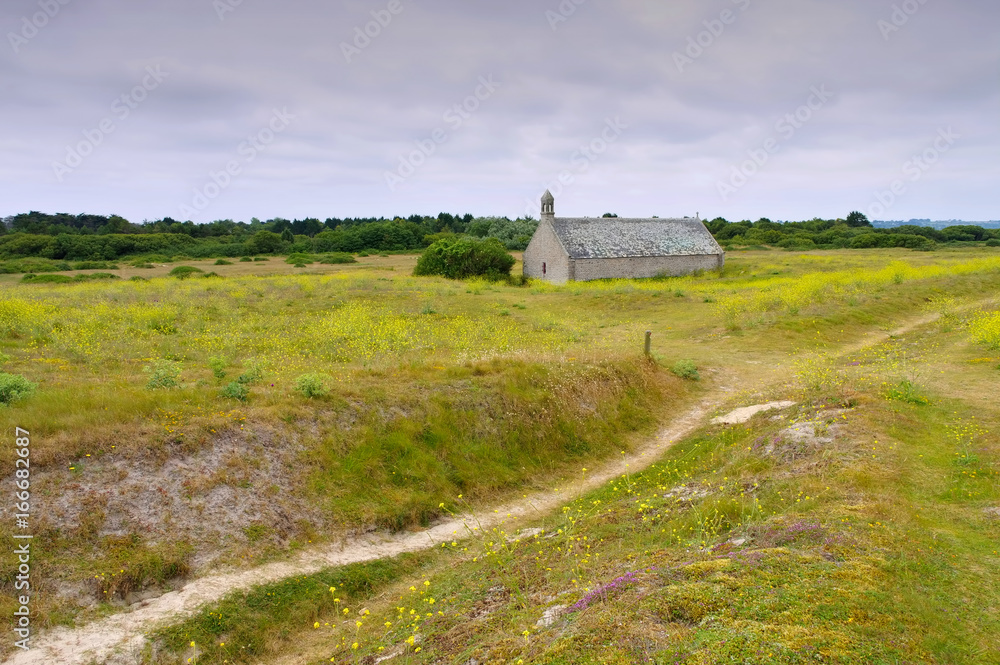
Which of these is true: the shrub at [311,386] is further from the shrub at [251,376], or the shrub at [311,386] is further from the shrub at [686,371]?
the shrub at [686,371]

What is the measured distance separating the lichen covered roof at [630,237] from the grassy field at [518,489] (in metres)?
27.7

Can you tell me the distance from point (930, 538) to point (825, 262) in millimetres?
53274

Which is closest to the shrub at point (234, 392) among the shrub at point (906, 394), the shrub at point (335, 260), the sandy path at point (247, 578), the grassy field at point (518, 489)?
the grassy field at point (518, 489)

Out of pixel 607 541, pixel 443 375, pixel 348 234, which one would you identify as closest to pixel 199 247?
pixel 348 234

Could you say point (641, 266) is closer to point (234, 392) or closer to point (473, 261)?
point (473, 261)

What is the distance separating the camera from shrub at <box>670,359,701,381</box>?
16.6 meters

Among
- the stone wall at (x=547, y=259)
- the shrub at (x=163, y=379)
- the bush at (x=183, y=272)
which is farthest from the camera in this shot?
the bush at (x=183, y=272)

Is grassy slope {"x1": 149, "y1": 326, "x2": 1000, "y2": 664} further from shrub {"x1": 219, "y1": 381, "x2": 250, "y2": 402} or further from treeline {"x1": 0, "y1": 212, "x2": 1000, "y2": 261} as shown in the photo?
treeline {"x1": 0, "y1": 212, "x2": 1000, "y2": 261}

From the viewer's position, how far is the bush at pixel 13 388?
9.84 metres

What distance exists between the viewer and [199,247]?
75625 mm

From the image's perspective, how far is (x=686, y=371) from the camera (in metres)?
16.7

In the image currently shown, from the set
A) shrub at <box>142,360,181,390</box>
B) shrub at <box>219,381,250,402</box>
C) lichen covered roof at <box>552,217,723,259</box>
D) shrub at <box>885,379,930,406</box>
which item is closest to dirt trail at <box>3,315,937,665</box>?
shrub at <box>219,381,250,402</box>

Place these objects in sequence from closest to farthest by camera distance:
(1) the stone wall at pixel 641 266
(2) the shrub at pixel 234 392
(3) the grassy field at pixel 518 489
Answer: (3) the grassy field at pixel 518 489 < (2) the shrub at pixel 234 392 < (1) the stone wall at pixel 641 266

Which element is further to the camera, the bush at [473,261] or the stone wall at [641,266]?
the bush at [473,261]
